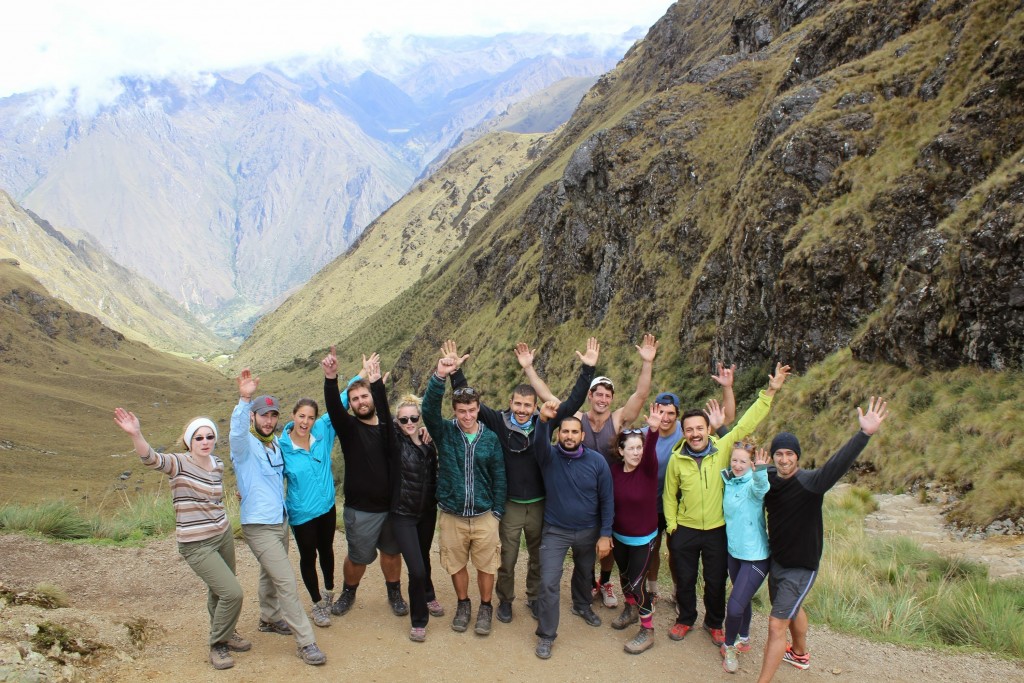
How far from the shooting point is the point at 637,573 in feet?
24.4

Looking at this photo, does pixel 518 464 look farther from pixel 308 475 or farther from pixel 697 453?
pixel 308 475

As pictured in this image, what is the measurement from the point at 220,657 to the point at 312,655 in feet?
2.92

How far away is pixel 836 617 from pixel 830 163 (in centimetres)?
1705

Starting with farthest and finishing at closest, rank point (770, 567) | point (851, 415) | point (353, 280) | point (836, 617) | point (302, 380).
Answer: point (353, 280) → point (302, 380) → point (851, 415) → point (836, 617) → point (770, 567)

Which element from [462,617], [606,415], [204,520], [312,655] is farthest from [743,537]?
[204,520]

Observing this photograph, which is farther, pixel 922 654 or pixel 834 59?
pixel 834 59

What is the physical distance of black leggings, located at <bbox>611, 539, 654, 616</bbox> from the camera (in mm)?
7387

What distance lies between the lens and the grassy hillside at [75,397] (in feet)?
191

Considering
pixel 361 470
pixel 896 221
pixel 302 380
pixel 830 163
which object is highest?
pixel 830 163

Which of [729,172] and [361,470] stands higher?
[729,172]

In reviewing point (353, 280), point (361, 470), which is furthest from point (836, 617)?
point (353, 280)

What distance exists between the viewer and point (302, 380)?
434 feet

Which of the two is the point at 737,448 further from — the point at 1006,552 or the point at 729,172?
the point at 729,172

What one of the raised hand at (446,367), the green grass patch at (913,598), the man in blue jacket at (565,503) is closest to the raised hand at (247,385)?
the raised hand at (446,367)
